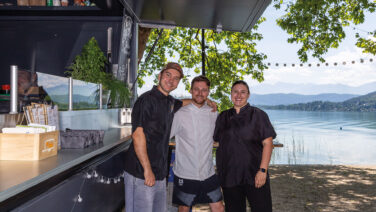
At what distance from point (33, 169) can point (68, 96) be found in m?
1.39

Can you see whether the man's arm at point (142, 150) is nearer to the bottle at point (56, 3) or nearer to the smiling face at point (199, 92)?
the smiling face at point (199, 92)

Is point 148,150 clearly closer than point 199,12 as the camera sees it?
Yes

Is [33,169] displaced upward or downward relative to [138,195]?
upward

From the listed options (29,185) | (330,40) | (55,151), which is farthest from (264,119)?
(330,40)

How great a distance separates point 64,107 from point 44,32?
3.31 metres

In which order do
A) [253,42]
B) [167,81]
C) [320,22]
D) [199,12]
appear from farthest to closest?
[253,42], [320,22], [199,12], [167,81]

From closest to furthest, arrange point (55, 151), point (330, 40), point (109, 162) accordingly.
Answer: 1. point (55, 151)
2. point (109, 162)
3. point (330, 40)

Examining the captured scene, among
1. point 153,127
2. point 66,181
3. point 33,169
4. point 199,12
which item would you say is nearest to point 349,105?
point 199,12

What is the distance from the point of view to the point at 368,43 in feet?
29.3

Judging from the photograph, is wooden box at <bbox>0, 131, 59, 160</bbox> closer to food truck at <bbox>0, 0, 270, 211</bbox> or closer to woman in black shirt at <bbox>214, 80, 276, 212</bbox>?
food truck at <bbox>0, 0, 270, 211</bbox>

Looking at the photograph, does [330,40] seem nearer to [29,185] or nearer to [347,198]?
[347,198]

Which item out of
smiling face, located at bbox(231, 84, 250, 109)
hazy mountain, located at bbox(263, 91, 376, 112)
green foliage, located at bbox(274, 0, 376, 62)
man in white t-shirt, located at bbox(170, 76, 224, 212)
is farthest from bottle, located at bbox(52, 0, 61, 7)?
hazy mountain, located at bbox(263, 91, 376, 112)

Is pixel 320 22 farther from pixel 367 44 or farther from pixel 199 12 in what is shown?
pixel 199 12

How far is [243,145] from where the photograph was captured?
2320mm
